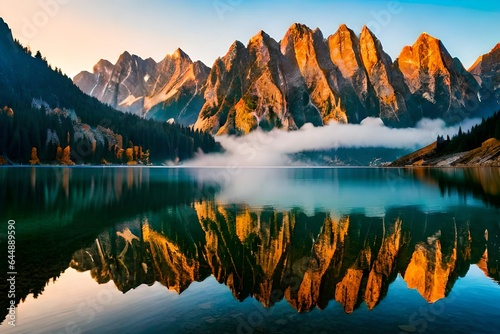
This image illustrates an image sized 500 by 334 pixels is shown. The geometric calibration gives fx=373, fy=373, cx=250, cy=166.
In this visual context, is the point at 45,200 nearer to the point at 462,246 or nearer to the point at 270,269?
the point at 270,269

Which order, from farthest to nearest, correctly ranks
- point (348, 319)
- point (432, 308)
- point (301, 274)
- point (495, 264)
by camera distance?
point (495, 264), point (301, 274), point (432, 308), point (348, 319)

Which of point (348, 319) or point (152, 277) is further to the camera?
point (152, 277)

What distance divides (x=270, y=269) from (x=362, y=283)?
496 cm

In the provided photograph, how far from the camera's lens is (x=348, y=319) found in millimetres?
14250

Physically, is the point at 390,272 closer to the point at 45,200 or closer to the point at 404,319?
→ the point at 404,319

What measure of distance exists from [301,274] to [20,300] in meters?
13.1

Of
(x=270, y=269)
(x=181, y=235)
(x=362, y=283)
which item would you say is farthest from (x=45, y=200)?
(x=362, y=283)

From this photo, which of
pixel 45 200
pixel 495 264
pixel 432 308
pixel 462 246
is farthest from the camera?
pixel 45 200

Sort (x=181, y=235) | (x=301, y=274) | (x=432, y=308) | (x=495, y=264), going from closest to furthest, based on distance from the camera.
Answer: (x=432, y=308)
(x=301, y=274)
(x=495, y=264)
(x=181, y=235)

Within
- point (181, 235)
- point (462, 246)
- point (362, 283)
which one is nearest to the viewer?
point (362, 283)

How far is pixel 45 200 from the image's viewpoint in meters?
49.2

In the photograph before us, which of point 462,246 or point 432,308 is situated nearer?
point 432,308

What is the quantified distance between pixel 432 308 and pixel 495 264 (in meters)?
9.30

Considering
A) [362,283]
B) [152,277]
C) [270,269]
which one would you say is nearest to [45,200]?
[152,277]
